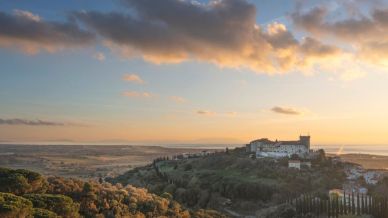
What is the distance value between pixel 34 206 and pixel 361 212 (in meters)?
30.8

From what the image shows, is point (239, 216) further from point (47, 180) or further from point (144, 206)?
point (47, 180)

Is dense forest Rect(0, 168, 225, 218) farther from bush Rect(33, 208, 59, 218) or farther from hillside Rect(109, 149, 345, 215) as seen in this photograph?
hillside Rect(109, 149, 345, 215)

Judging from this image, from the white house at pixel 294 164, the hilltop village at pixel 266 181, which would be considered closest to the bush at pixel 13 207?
the hilltop village at pixel 266 181

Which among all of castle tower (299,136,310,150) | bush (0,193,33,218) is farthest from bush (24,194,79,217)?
castle tower (299,136,310,150)

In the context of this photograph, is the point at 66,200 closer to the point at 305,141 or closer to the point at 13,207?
the point at 13,207

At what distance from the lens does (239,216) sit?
45500mm

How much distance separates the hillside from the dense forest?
2522 cm

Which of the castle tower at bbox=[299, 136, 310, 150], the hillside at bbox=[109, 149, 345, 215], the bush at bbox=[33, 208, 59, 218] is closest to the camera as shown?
the bush at bbox=[33, 208, 59, 218]

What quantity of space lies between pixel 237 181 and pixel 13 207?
160 feet

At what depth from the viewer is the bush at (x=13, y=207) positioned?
14.2 m

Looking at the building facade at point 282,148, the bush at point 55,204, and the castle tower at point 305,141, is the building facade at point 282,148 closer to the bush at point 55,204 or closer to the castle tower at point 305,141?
the castle tower at point 305,141

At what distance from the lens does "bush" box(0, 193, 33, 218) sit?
14164 mm

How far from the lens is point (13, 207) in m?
14.4

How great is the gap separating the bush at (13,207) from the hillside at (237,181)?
33.7 meters
